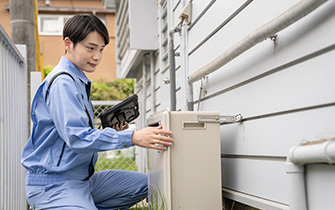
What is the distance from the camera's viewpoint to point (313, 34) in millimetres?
1284

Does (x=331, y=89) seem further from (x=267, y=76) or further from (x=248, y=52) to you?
(x=248, y=52)

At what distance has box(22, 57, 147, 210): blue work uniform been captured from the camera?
5.98 ft

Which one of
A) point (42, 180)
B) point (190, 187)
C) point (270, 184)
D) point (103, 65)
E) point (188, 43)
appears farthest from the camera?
point (103, 65)

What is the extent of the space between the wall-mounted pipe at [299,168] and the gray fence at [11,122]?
1600 millimetres

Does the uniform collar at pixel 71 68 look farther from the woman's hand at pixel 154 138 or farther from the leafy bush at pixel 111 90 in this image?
the leafy bush at pixel 111 90

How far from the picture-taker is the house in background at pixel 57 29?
15583 millimetres

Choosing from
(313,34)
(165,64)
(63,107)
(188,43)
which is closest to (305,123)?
(313,34)

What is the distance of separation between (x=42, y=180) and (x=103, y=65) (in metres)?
14.1

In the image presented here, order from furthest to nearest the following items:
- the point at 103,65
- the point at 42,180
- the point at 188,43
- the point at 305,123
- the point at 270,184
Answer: the point at 103,65, the point at 188,43, the point at 42,180, the point at 270,184, the point at 305,123

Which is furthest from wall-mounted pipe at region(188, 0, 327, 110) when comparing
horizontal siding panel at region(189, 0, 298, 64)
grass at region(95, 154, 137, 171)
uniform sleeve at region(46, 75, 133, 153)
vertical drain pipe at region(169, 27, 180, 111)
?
grass at region(95, 154, 137, 171)

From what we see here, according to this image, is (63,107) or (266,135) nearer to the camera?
(266,135)

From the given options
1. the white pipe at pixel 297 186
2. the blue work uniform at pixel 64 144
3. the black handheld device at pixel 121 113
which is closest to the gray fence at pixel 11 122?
the blue work uniform at pixel 64 144

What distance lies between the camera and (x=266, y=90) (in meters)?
1.66

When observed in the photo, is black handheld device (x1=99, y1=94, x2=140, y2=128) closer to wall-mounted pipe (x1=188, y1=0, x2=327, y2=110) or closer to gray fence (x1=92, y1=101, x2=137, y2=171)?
wall-mounted pipe (x1=188, y1=0, x2=327, y2=110)
